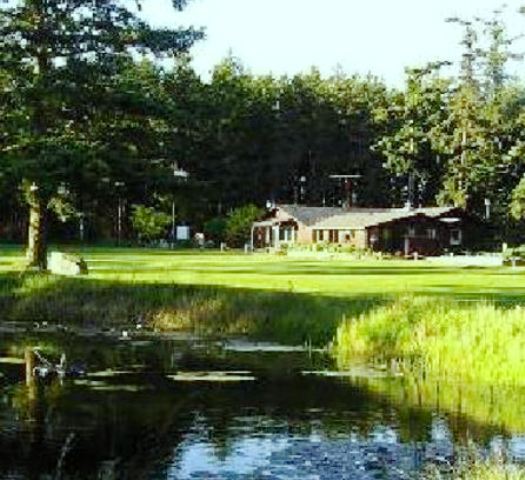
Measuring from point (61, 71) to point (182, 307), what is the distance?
1503cm

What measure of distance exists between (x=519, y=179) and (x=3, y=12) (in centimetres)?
7122

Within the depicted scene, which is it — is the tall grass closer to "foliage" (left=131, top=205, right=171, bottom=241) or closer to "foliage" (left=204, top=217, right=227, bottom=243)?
"foliage" (left=131, top=205, right=171, bottom=241)

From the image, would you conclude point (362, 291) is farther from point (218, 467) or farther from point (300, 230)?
point (300, 230)

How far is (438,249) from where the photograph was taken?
3927 inches

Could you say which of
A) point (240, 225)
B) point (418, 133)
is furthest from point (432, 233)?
point (240, 225)

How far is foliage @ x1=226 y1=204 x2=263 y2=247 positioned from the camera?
111688mm

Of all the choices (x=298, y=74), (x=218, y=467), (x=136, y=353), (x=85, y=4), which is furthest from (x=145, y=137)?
(x=298, y=74)

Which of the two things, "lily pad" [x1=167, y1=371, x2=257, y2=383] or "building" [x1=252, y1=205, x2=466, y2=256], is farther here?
"building" [x1=252, y1=205, x2=466, y2=256]

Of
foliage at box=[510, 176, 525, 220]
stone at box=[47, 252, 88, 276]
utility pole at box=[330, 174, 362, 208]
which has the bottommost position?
stone at box=[47, 252, 88, 276]

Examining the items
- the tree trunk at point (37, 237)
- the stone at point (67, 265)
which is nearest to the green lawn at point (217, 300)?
the stone at point (67, 265)

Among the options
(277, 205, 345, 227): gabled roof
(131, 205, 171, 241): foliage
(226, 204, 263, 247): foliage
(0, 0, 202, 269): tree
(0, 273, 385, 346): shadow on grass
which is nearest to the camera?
(0, 273, 385, 346): shadow on grass

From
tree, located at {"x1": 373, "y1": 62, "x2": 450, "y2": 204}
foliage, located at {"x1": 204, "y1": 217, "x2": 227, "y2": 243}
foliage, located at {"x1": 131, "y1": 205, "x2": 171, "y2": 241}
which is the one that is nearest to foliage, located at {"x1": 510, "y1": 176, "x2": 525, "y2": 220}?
tree, located at {"x1": 373, "y1": 62, "x2": 450, "y2": 204}

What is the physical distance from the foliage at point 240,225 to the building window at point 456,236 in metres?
21.7

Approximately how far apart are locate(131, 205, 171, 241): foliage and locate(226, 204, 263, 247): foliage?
6223mm
